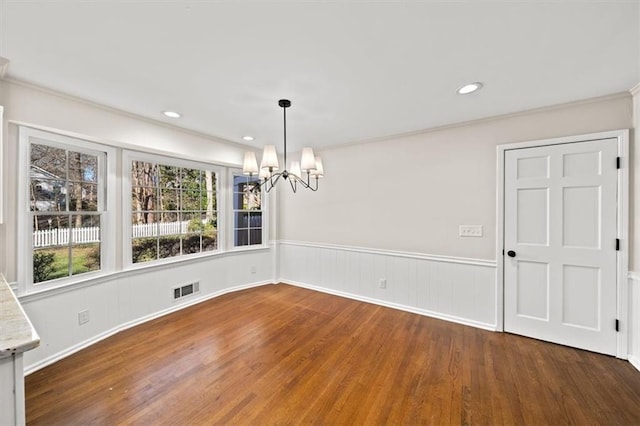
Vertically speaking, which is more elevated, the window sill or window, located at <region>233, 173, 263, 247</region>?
window, located at <region>233, 173, 263, 247</region>

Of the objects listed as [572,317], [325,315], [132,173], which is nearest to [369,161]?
[325,315]

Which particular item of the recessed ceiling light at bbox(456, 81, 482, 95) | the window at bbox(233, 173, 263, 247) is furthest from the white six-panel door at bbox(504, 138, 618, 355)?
the window at bbox(233, 173, 263, 247)

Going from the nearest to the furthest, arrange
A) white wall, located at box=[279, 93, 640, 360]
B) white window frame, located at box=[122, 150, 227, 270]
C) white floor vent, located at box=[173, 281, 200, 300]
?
white wall, located at box=[279, 93, 640, 360] → white window frame, located at box=[122, 150, 227, 270] → white floor vent, located at box=[173, 281, 200, 300]

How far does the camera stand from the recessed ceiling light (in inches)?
84.1

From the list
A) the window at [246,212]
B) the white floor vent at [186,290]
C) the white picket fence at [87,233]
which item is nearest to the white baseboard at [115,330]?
the white floor vent at [186,290]

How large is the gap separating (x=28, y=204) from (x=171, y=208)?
1.38 metres

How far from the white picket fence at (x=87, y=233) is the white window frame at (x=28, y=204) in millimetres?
66

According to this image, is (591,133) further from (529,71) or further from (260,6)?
(260,6)

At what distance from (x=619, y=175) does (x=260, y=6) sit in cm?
339

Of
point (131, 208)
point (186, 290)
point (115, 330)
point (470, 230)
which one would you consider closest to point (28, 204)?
point (131, 208)

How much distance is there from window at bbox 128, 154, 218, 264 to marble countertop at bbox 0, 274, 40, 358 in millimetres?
1776

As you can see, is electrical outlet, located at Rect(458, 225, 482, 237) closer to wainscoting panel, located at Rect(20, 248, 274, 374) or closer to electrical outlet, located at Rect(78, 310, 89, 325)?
wainscoting panel, located at Rect(20, 248, 274, 374)

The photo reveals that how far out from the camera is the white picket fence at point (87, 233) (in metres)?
2.31

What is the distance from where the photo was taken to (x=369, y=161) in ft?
12.3
